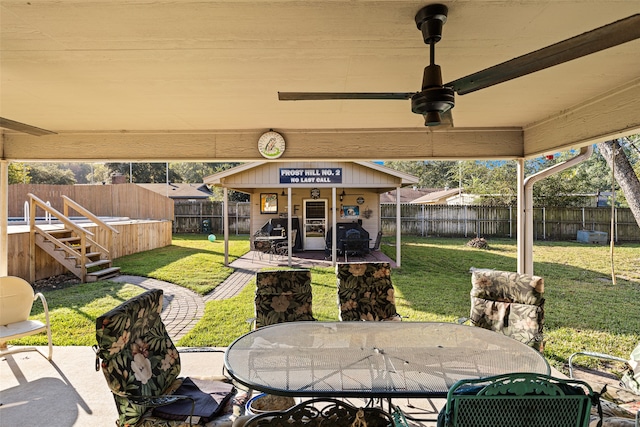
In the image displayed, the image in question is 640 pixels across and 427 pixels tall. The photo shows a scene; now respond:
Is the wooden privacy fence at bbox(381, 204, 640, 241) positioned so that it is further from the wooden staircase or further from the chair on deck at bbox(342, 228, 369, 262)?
the wooden staircase

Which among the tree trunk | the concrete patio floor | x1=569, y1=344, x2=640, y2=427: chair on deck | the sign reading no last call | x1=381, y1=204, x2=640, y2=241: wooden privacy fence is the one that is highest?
the sign reading no last call

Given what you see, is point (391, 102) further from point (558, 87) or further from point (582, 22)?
point (582, 22)

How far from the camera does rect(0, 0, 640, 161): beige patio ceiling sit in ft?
5.95

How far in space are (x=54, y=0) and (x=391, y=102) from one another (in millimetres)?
2568

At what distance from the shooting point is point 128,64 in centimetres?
243

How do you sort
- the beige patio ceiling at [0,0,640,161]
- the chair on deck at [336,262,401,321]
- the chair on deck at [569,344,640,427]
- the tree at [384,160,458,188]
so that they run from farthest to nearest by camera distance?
the tree at [384,160,458,188] → the chair on deck at [336,262,401,321] → the chair on deck at [569,344,640,427] → the beige patio ceiling at [0,0,640,161]

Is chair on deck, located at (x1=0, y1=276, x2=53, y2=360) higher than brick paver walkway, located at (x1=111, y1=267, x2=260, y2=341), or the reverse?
chair on deck, located at (x1=0, y1=276, x2=53, y2=360)

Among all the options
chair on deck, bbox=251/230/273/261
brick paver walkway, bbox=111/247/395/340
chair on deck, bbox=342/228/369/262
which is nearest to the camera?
brick paver walkway, bbox=111/247/395/340

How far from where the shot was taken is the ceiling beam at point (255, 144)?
14.7ft

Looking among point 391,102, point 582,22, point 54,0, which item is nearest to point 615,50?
point 582,22

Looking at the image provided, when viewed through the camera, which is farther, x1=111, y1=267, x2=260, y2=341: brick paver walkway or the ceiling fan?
x1=111, y1=267, x2=260, y2=341: brick paver walkway

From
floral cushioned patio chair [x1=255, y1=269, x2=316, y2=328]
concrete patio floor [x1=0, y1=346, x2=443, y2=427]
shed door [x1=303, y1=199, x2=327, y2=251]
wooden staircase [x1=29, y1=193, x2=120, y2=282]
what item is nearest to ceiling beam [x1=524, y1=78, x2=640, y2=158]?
concrete patio floor [x1=0, y1=346, x2=443, y2=427]

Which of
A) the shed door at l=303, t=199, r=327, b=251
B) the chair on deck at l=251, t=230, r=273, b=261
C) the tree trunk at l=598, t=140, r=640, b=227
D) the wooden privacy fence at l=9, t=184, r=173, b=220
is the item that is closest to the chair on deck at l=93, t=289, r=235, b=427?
the tree trunk at l=598, t=140, r=640, b=227

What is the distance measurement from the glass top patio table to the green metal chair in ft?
1.60
